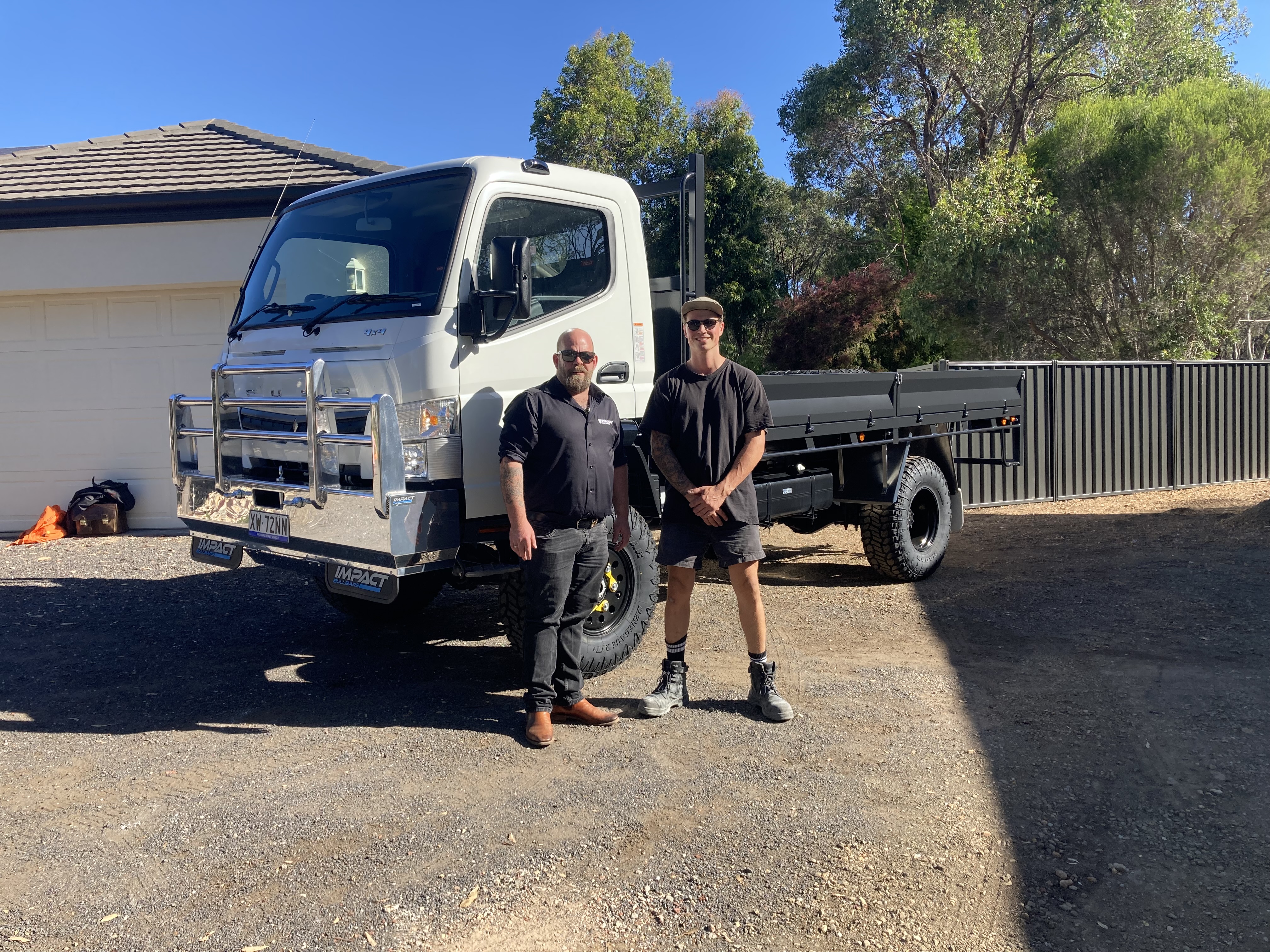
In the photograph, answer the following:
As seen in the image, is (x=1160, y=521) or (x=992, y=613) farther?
(x=1160, y=521)

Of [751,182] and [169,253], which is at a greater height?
[751,182]

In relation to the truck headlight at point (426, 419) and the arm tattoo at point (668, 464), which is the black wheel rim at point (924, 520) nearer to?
the arm tattoo at point (668, 464)

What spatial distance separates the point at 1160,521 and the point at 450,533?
29.4 feet

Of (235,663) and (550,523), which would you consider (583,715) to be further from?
(235,663)

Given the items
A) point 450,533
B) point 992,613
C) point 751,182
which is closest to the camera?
point 450,533

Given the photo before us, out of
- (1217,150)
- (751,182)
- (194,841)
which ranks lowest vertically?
(194,841)

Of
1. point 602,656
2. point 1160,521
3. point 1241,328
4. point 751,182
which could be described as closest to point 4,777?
point 602,656

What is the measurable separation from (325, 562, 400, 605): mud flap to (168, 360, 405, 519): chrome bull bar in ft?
0.96

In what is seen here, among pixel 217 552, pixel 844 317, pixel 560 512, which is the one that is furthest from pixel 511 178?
pixel 844 317

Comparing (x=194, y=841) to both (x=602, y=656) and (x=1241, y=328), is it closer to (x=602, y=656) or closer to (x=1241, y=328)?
(x=602, y=656)

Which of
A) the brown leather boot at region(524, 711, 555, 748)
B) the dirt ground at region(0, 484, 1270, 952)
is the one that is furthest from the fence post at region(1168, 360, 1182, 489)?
the brown leather boot at region(524, 711, 555, 748)

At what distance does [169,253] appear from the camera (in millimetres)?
10531

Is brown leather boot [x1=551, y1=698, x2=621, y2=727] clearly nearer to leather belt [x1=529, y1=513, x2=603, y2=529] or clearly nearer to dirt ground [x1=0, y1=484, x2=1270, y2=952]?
dirt ground [x1=0, y1=484, x2=1270, y2=952]

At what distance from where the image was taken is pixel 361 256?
212 inches
